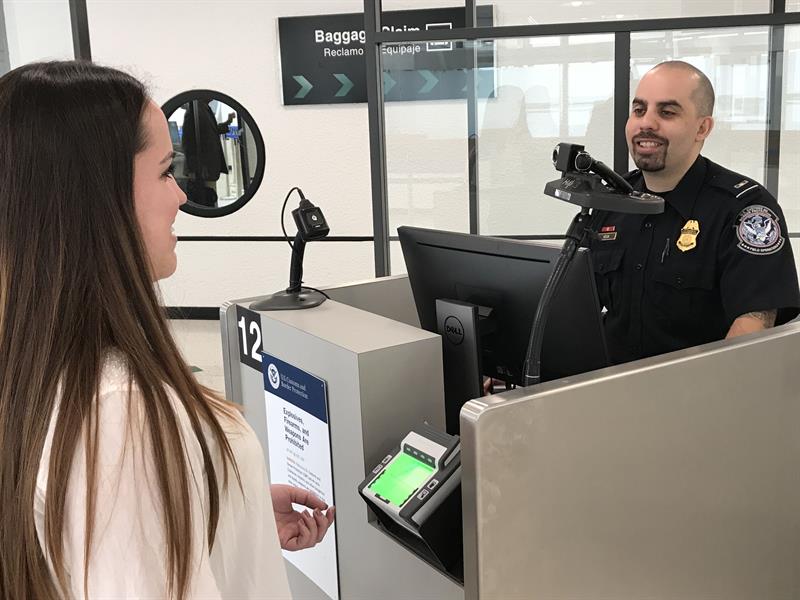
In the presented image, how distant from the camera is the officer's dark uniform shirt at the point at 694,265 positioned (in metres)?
1.97

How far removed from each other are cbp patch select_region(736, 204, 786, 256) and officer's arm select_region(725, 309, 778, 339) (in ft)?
0.48

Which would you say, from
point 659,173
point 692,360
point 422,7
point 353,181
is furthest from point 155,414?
point 353,181

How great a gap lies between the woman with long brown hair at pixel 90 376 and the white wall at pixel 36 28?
3953 millimetres

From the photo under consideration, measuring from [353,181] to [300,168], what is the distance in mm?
396

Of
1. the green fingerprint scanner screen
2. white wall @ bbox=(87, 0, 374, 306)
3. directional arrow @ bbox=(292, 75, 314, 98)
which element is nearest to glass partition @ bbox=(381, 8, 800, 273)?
white wall @ bbox=(87, 0, 374, 306)

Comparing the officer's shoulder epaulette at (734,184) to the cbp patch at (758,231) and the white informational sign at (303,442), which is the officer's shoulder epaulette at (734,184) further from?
the white informational sign at (303,442)

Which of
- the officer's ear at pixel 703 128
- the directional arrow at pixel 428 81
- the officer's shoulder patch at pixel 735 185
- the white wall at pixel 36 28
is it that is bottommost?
the officer's shoulder patch at pixel 735 185

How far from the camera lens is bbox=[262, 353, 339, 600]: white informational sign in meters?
1.59

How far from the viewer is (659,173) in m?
2.22

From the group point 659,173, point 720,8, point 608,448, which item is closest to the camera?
point 608,448

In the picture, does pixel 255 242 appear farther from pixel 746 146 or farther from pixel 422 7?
pixel 746 146

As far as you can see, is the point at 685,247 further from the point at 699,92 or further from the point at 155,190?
the point at 155,190

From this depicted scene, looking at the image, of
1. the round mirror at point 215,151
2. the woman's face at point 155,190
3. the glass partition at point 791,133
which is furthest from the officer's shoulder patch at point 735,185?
the round mirror at point 215,151

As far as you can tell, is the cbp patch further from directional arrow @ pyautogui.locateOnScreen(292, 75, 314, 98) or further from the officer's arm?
directional arrow @ pyautogui.locateOnScreen(292, 75, 314, 98)
